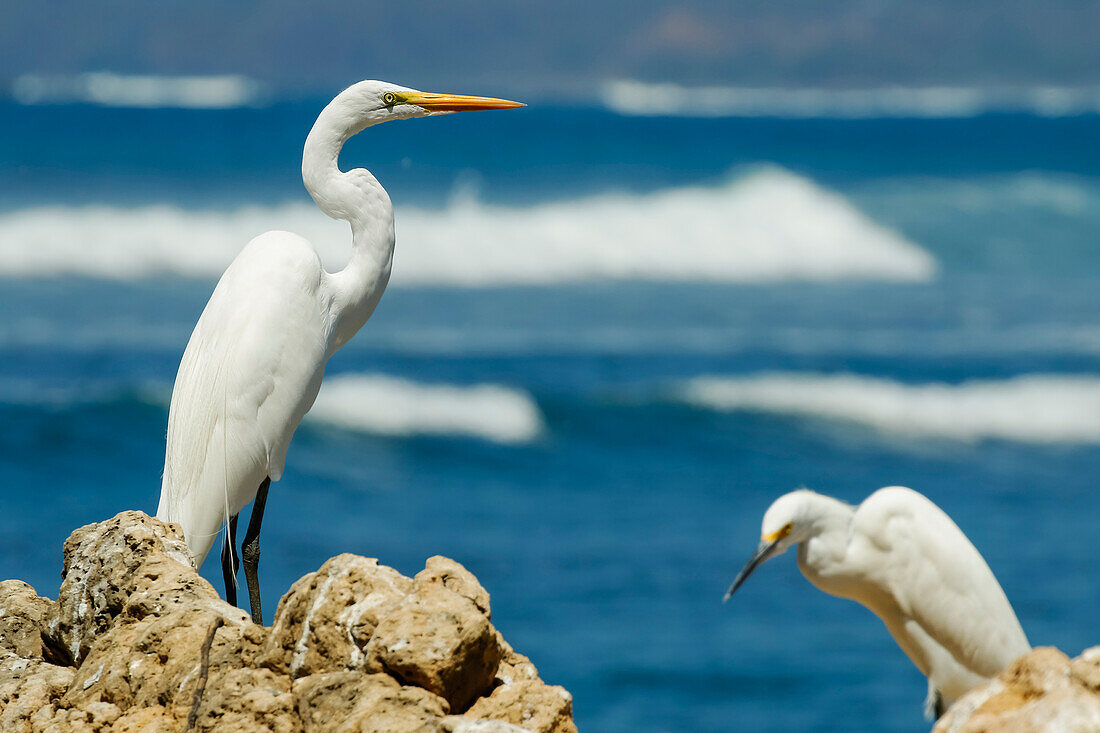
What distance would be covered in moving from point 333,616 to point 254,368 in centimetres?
140

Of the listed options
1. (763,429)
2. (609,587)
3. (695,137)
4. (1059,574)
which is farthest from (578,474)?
(695,137)

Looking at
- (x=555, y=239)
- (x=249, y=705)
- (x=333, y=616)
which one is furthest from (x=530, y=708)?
(x=555, y=239)

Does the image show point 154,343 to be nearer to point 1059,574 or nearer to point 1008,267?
point 1059,574

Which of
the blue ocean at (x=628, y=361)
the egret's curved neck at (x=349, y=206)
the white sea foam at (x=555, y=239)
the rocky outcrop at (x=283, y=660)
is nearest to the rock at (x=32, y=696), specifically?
the rocky outcrop at (x=283, y=660)

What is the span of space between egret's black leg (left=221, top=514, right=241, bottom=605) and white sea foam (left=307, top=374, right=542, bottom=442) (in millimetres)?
7588

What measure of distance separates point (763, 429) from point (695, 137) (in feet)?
40.5

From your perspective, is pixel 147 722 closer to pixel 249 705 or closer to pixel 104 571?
pixel 249 705

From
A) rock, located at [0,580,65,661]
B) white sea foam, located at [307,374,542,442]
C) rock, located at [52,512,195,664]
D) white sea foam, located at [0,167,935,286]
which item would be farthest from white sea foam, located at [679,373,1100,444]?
rock, located at [52,512,195,664]

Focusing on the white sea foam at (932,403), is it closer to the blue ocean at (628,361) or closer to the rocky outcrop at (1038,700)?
the blue ocean at (628,361)

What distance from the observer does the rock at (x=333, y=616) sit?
216 cm

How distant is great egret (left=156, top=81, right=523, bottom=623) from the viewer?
3.45 m

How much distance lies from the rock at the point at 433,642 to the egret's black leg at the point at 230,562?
59.3 inches

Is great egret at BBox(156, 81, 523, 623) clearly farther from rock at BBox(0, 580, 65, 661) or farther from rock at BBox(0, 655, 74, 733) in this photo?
rock at BBox(0, 655, 74, 733)

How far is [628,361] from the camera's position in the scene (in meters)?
13.3
